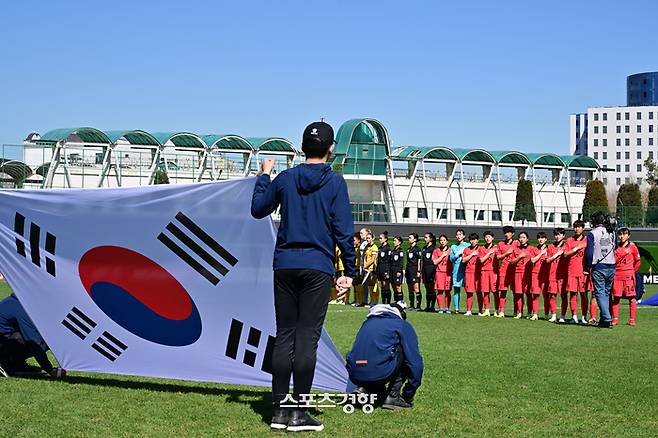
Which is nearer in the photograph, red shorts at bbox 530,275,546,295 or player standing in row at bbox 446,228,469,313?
red shorts at bbox 530,275,546,295

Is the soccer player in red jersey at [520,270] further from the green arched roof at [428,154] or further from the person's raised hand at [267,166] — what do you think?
the green arched roof at [428,154]

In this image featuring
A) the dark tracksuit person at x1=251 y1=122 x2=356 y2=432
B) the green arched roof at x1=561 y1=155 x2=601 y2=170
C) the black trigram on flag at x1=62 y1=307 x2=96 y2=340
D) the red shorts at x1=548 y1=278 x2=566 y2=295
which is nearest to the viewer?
the dark tracksuit person at x1=251 y1=122 x2=356 y2=432

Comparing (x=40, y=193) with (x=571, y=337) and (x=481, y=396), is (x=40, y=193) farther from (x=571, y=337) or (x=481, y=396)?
(x=571, y=337)

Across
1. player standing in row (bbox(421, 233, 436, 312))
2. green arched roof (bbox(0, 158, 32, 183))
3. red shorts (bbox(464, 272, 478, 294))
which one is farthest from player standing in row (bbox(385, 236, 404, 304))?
green arched roof (bbox(0, 158, 32, 183))

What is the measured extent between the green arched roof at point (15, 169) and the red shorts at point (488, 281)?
31.5 metres

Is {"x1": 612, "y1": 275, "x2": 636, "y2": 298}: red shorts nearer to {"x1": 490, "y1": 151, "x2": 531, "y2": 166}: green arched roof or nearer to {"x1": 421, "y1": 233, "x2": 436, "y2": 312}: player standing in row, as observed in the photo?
{"x1": 421, "y1": 233, "x2": 436, "y2": 312}: player standing in row

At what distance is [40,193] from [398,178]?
65465mm

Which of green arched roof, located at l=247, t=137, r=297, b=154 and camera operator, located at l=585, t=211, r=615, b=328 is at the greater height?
green arched roof, located at l=247, t=137, r=297, b=154

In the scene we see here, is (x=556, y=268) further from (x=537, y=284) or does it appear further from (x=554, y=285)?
(x=537, y=284)

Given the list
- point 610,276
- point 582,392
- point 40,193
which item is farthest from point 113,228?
point 610,276

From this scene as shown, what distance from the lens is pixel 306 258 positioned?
7.12 metres

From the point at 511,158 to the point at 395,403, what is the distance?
71250mm

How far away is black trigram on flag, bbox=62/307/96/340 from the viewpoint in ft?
31.3

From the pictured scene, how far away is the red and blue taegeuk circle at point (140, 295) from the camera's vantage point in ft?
29.8
